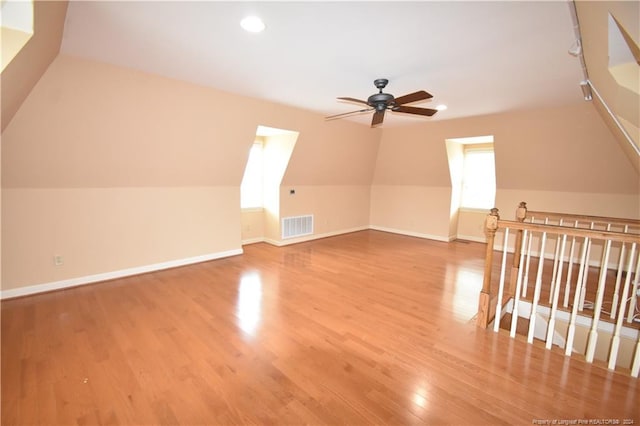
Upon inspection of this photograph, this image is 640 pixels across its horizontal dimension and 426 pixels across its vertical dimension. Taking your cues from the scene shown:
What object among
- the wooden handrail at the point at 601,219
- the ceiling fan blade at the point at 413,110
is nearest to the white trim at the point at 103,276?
the ceiling fan blade at the point at 413,110

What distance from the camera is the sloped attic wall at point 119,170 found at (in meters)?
2.88

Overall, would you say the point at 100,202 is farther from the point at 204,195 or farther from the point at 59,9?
the point at 59,9

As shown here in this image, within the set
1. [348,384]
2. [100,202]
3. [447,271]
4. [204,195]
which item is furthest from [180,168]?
[447,271]

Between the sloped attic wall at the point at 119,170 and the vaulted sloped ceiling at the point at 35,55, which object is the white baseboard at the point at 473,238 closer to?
the sloped attic wall at the point at 119,170

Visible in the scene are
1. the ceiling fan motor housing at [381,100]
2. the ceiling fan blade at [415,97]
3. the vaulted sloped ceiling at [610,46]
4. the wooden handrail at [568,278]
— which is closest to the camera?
the vaulted sloped ceiling at [610,46]

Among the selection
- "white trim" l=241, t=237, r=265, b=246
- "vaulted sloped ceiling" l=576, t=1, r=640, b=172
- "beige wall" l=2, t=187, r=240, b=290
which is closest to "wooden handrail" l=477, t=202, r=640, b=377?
"vaulted sloped ceiling" l=576, t=1, r=640, b=172

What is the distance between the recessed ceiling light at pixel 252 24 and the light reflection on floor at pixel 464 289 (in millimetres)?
3217

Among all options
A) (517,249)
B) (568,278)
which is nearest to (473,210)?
(517,249)

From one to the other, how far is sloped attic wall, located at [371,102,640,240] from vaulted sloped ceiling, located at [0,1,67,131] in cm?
534

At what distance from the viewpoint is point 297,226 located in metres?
6.09

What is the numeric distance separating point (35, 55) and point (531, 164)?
6.45 meters

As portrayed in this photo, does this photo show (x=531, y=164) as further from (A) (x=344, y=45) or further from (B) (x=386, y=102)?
(A) (x=344, y=45)

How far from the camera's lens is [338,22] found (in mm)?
2002

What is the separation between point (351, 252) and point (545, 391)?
3689 millimetres
